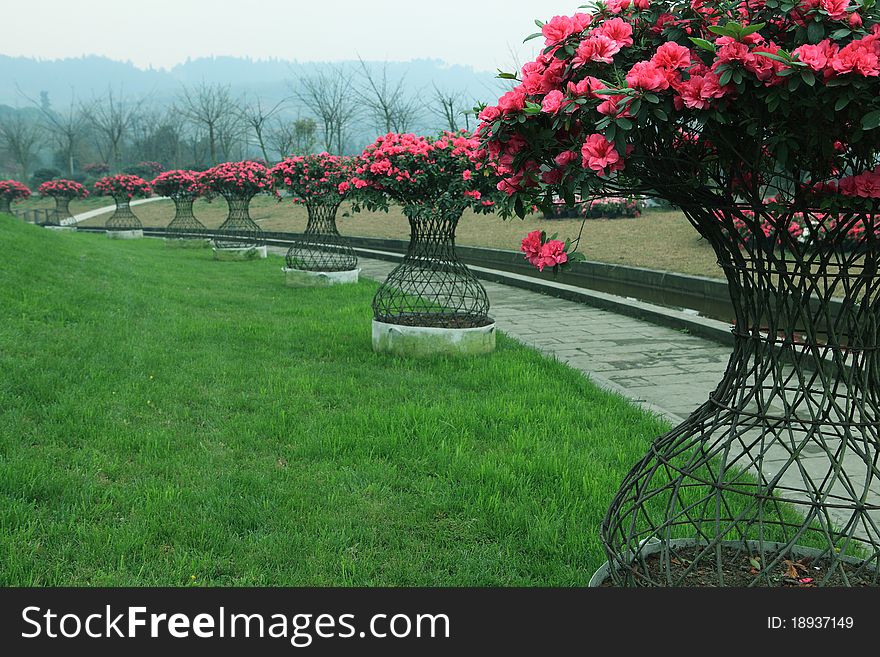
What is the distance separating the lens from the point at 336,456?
379 cm

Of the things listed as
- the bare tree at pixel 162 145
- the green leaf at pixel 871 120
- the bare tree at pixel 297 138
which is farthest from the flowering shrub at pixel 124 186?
the bare tree at pixel 162 145

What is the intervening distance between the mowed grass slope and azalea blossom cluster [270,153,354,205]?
474 cm

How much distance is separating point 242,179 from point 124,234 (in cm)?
1021

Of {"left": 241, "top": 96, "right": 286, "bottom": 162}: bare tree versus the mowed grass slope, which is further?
{"left": 241, "top": 96, "right": 286, "bottom": 162}: bare tree

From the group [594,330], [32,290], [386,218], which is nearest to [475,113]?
[594,330]

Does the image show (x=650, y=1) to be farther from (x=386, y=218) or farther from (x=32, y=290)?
(x=386, y=218)

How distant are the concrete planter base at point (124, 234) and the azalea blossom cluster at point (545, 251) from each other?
2359 cm

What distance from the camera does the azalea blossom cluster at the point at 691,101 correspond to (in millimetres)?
1653

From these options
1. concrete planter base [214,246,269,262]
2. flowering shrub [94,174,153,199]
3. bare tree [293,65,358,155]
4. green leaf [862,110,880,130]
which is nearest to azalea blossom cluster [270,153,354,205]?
concrete planter base [214,246,269,262]

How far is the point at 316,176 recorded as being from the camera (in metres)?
11.2

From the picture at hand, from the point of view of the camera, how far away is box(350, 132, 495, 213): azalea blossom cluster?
6227 millimetres

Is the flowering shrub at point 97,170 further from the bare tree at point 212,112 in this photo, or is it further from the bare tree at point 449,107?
the bare tree at point 449,107

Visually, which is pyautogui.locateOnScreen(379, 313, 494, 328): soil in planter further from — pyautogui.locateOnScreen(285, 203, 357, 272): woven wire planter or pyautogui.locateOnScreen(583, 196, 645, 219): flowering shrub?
pyautogui.locateOnScreen(583, 196, 645, 219): flowering shrub

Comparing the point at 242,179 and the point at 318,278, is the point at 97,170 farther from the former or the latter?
the point at 318,278
